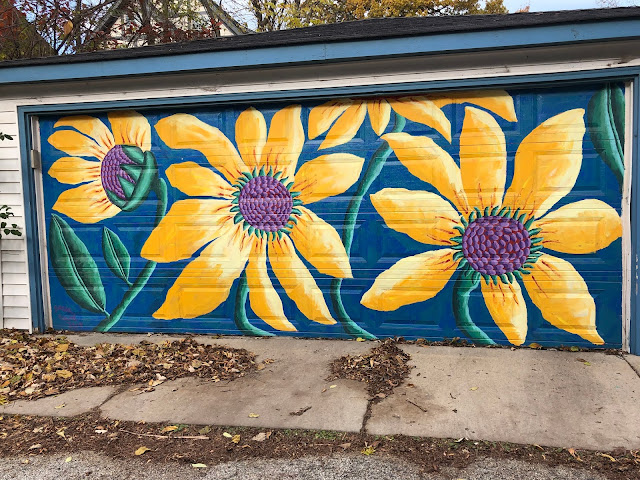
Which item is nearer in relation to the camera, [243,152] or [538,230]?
[538,230]

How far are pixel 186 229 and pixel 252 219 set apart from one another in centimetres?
72

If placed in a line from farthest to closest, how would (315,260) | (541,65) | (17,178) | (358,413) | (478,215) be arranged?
(17,178) → (315,260) → (478,215) → (541,65) → (358,413)

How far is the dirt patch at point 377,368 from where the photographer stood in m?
3.96

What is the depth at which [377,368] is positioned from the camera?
4.26 m

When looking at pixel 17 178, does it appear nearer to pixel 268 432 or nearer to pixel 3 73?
pixel 3 73

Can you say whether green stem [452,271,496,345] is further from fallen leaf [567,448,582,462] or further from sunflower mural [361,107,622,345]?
fallen leaf [567,448,582,462]

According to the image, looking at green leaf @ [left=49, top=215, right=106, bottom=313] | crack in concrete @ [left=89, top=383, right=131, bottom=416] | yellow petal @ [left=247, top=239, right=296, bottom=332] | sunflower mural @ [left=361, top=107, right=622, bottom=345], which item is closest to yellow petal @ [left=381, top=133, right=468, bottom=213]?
sunflower mural @ [left=361, top=107, right=622, bottom=345]

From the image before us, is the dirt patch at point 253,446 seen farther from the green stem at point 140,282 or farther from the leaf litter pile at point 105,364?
the green stem at point 140,282

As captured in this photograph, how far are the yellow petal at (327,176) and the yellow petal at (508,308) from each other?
1608 mm

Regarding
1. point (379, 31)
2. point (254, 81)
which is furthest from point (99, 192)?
point (379, 31)

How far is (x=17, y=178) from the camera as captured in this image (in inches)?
217

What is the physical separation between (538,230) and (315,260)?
2.09 metres

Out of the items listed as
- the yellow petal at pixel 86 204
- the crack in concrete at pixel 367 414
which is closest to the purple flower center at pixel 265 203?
the yellow petal at pixel 86 204

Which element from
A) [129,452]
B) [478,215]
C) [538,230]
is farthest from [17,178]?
[538,230]
